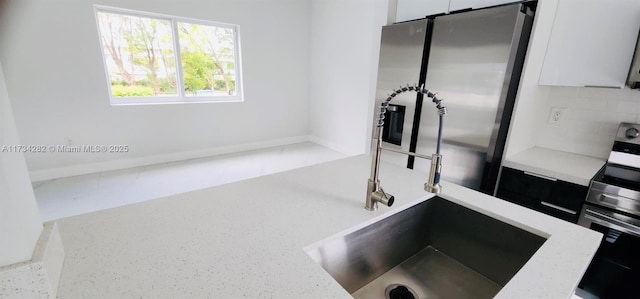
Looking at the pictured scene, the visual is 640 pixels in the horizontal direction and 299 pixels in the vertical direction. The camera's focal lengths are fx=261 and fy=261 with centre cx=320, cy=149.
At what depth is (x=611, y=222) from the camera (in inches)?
56.6

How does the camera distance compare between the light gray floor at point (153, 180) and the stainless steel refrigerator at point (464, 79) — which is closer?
the stainless steel refrigerator at point (464, 79)

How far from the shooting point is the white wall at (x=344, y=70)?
3748 millimetres

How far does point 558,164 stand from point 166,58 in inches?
178

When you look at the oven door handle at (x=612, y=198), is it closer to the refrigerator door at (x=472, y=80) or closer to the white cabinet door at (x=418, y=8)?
the refrigerator door at (x=472, y=80)

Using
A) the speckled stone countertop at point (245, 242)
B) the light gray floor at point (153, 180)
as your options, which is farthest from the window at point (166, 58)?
the speckled stone countertop at point (245, 242)

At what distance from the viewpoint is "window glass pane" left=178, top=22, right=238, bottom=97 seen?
388cm

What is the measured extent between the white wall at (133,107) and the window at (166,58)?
0.48 feet

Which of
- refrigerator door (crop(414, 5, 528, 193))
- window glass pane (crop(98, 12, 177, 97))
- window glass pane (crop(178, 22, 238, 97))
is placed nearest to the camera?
refrigerator door (crop(414, 5, 528, 193))

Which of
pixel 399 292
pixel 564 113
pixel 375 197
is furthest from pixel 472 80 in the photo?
pixel 399 292

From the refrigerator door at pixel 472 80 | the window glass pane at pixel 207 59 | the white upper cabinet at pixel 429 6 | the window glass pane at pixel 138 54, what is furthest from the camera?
the window glass pane at pixel 207 59

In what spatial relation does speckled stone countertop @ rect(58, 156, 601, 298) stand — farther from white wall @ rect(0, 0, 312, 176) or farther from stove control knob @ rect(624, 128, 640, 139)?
white wall @ rect(0, 0, 312, 176)

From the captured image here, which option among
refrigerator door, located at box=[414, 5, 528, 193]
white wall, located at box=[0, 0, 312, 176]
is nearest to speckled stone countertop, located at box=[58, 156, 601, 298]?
refrigerator door, located at box=[414, 5, 528, 193]

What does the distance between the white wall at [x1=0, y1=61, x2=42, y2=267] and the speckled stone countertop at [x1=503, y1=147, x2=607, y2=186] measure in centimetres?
230

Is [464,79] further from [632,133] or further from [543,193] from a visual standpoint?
[632,133]
